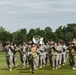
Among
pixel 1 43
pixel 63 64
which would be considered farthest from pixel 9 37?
pixel 63 64

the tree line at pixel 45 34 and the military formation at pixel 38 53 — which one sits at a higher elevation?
the tree line at pixel 45 34

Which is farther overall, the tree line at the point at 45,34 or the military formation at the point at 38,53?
the tree line at the point at 45,34

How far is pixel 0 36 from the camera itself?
144 metres

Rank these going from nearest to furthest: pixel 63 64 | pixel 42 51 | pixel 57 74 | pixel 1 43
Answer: pixel 57 74
pixel 42 51
pixel 63 64
pixel 1 43

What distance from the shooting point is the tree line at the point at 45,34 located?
13688cm

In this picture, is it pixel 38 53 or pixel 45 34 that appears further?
pixel 45 34

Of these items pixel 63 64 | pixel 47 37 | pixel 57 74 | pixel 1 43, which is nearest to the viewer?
pixel 57 74

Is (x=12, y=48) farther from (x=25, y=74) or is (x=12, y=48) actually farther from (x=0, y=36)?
(x=0, y=36)

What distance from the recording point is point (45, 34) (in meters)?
145

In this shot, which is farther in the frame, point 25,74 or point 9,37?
point 9,37

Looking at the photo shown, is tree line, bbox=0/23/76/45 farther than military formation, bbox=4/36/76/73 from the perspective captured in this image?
Yes

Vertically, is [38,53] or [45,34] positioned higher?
[45,34]

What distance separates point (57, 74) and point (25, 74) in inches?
79.3

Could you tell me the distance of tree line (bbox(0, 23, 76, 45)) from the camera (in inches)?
5389
